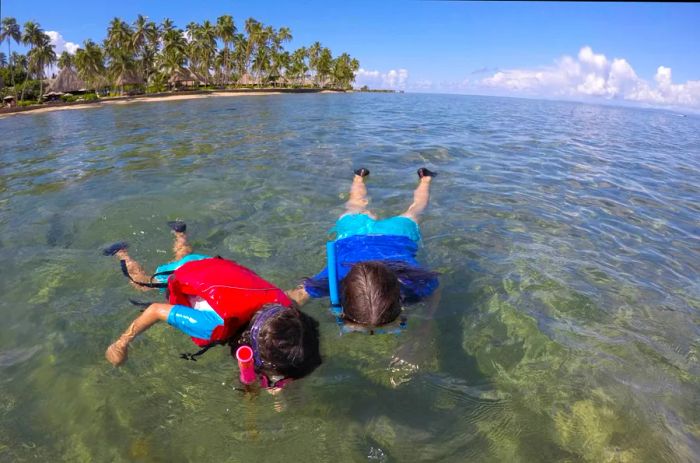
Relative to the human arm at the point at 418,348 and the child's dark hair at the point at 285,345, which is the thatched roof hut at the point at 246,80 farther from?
→ the child's dark hair at the point at 285,345

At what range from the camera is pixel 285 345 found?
2531mm

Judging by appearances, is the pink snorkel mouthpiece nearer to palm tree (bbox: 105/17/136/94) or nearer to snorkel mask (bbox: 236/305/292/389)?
snorkel mask (bbox: 236/305/292/389)

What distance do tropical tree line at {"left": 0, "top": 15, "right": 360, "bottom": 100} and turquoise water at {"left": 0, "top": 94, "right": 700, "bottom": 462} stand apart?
6003 cm

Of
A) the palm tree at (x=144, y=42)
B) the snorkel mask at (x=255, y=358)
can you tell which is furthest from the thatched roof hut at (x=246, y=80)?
the snorkel mask at (x=255, y=358)

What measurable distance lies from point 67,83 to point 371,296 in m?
76.0

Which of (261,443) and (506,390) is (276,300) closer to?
(261,443)

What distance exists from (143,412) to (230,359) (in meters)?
0.76

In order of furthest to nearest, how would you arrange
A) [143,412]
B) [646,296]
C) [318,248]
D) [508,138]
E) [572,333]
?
[508,138], [318,248], [646,296], [572,333], [143,412]

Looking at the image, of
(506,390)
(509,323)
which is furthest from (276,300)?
(509,323)

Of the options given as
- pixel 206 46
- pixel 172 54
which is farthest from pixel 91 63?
pixel 206 46

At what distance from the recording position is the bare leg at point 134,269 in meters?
4.58

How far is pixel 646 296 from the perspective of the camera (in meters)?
4.58

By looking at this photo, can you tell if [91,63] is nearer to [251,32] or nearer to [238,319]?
[251,32]

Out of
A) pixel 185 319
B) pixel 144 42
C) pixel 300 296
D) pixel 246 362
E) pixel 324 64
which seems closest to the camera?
pixel 246 362
